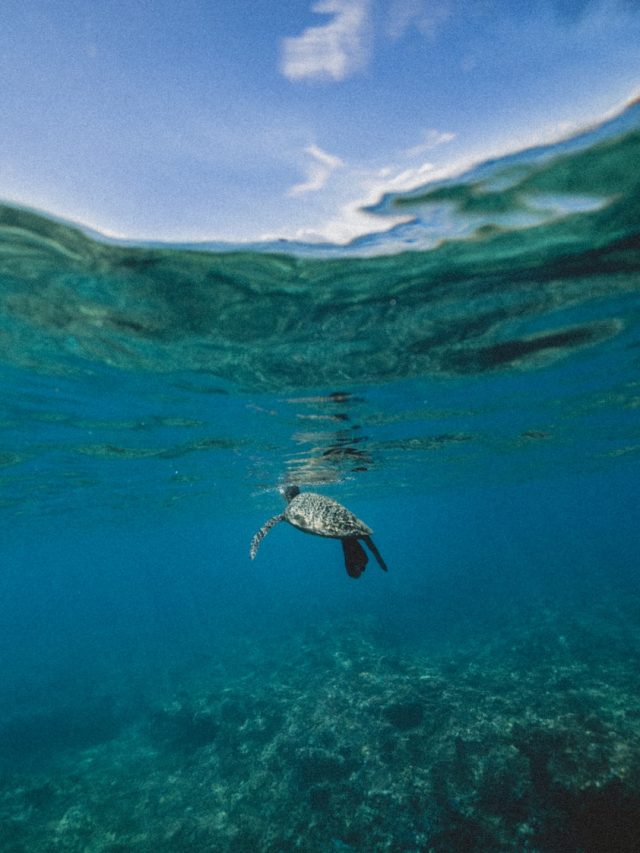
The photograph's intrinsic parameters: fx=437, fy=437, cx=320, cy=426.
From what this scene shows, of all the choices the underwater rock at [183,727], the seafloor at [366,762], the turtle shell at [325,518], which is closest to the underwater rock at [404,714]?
the seafloor at [366,762]

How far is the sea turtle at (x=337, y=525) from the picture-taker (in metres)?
7.21

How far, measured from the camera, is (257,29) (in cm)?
518

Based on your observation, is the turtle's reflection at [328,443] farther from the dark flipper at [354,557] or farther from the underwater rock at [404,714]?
the underwater rock at [404,714]

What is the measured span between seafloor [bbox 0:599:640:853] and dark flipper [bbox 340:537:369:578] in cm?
788

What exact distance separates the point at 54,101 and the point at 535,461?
132 feet

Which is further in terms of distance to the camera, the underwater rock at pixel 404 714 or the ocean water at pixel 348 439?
the underwater rock at pixel 404 714

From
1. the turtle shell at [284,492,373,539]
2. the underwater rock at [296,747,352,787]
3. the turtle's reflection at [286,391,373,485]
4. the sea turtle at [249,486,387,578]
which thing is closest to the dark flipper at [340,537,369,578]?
the sea turtle at [249,486,387,578]

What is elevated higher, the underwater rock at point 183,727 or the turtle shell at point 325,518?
the turtle shell at point 325,518

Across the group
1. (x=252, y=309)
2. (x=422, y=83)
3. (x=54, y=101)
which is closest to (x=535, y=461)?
(x=252, y=309)

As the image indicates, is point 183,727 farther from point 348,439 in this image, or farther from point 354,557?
point 354,557

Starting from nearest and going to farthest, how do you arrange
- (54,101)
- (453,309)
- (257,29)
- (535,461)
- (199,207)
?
1. (257,29)
2. (54,101)
3. (199,207)
4. (453,309)
5. (535,461)

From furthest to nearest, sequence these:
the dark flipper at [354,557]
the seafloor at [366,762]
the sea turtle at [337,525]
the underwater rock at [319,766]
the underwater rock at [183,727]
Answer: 1. the underwater rock at [183,727]
2. the underwater rock at [319,766]
3. the seafloor at [366,762]
4. the dark flipper at [354,557]
5. the sea turtle at [337,525]

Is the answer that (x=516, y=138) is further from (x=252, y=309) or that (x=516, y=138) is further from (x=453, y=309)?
(x=252, y=309)

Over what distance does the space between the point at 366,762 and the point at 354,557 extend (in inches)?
386
